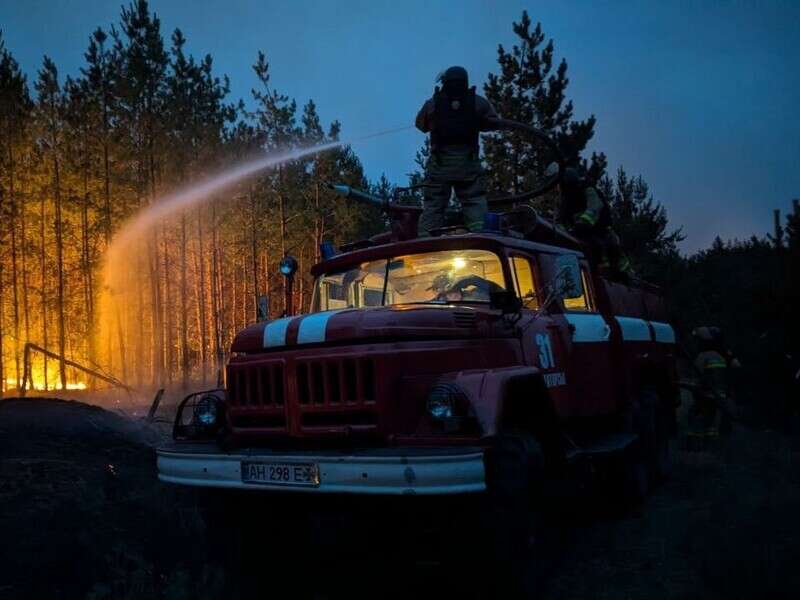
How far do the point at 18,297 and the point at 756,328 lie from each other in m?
35.9

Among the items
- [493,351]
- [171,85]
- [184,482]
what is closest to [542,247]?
[493,351]

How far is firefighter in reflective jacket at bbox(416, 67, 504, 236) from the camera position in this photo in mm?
7367

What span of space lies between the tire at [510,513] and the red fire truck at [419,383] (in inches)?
0.7

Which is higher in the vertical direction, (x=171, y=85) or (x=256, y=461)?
(x=171, y=85)

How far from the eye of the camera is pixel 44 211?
1427 inches

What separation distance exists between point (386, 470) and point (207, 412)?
2.13 m

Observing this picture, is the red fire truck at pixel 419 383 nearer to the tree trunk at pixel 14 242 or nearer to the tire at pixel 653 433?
the tire at pixel 653 433

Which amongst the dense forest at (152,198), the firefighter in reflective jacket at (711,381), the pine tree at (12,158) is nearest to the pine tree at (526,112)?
the dense forest at (152,198)

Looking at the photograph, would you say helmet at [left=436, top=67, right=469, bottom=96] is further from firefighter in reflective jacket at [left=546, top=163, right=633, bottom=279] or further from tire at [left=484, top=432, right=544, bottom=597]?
tire at [left=484, top=432, right=544, bottom=597]

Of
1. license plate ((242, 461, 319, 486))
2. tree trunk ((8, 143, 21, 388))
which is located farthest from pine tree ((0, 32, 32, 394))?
license plate ((242, 461, 319, 486))

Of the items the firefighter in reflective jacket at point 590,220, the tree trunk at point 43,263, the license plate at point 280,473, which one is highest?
the tree trunk at point 43,263

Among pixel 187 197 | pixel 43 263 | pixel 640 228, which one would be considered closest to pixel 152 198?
pixel 187 197

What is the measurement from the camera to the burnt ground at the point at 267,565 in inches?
195

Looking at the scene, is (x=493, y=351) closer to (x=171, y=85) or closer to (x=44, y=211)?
(x=171, y=85)
